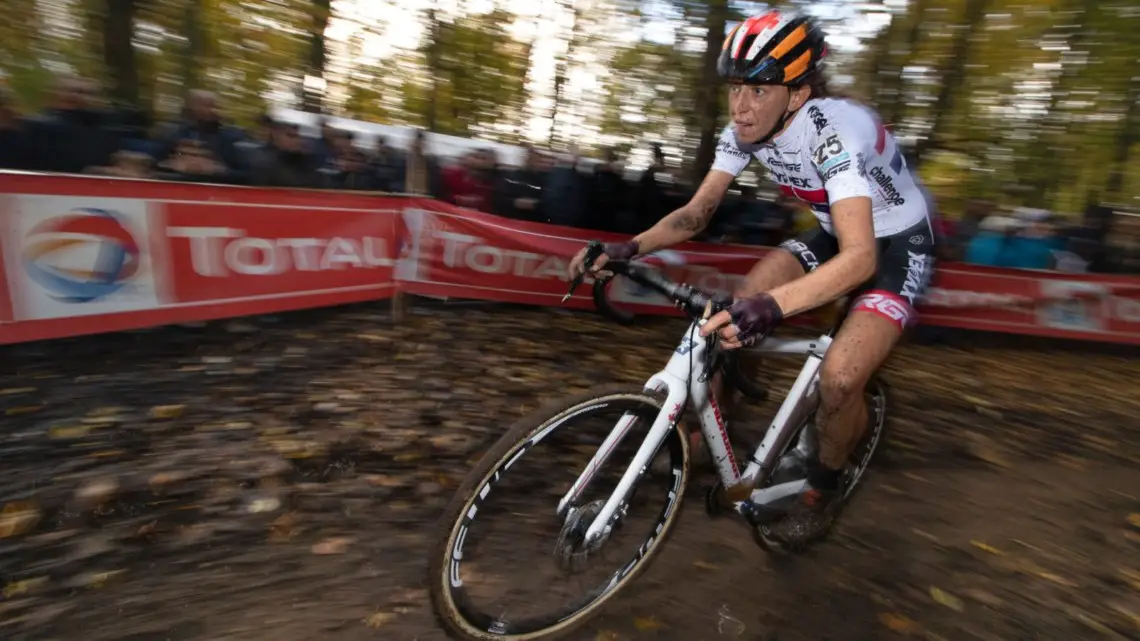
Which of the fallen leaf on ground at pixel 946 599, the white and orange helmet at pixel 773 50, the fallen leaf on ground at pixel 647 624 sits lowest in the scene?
the fallen leaf on ground at pixel 946 599

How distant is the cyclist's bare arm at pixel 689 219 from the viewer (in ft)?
9.13

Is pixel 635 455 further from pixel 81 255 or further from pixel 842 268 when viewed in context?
pixel 81 255

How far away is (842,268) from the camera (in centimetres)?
212

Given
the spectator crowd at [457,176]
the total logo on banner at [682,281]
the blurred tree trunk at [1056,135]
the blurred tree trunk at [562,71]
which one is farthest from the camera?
the blurred tree trunk at [562,71]

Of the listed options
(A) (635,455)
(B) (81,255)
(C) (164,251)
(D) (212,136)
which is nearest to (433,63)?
(D) (212,136)

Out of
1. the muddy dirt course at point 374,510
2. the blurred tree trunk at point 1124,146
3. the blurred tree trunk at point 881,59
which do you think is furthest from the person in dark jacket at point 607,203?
the blurred tree trunk at point 1124,146

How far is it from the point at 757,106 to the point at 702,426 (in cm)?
130

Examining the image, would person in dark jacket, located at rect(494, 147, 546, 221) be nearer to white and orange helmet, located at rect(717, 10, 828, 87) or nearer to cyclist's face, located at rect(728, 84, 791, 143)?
cyclist's face, located at rect(728, 84, 791, 143)

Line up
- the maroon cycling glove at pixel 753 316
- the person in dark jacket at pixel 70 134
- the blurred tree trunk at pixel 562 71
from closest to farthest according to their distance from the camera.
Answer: the maroon cycling glove at pixel 753 316 → the person in dark jacket at pixel 70 134 → the blurred tree trunk at pixel 562 71

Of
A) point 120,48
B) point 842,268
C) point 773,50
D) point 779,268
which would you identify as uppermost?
point 120,48

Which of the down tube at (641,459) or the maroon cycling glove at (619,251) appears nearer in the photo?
the down tube at (641,459)

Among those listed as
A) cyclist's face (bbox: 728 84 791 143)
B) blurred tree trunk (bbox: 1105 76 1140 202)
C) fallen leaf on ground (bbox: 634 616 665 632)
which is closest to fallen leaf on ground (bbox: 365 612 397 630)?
fallen leaf on ground (bbox: 634 616 665 632)

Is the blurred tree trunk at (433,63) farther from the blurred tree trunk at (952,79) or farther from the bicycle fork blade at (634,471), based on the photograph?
the bicycle fork blade at (634,471)

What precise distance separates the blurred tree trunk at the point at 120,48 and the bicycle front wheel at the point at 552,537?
26.1 feet
